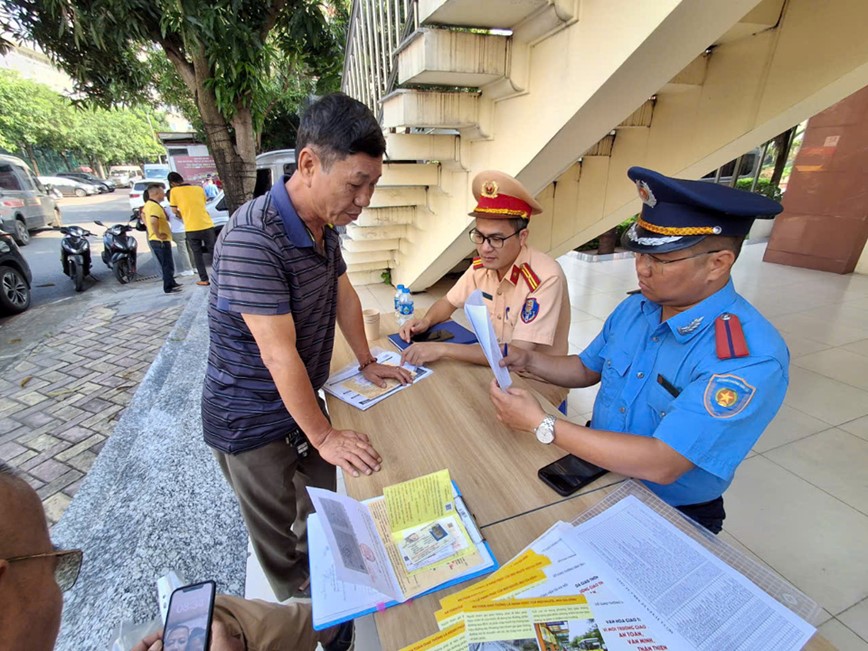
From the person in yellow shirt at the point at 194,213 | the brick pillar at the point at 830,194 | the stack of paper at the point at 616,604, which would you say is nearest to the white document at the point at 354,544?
the stack of paper at the point at 616,604

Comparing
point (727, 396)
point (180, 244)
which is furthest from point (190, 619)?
point (180, 244)

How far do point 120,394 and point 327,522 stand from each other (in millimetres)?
3254

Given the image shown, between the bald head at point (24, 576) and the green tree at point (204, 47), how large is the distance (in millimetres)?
4017

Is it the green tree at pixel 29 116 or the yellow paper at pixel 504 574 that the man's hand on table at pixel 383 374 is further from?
the green tree at pixel 29 116

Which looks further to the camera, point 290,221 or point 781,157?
point 781,157

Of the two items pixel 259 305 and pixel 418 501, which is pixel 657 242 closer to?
pixel 418 501

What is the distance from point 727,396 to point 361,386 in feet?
3.51

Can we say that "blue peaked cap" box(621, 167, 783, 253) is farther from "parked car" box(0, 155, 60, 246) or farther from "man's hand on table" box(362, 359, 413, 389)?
"parked car" box(0, 155, 60, 246)

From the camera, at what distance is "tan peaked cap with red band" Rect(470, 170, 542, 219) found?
60.5 inches

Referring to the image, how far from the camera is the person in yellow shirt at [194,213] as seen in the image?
5109 millimetres

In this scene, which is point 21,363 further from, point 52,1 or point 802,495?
point 802,495

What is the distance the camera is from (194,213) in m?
5.20

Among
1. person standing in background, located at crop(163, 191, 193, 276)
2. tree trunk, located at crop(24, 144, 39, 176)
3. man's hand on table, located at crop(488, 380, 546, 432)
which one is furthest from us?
tree trunk, located at crop(24, 144, 39, 176)

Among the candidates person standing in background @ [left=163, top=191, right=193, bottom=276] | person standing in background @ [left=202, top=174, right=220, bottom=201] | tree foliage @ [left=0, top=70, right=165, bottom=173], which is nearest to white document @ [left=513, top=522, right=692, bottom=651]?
person standing in background @ [left=163, top=191, right=193, bottom=276]
